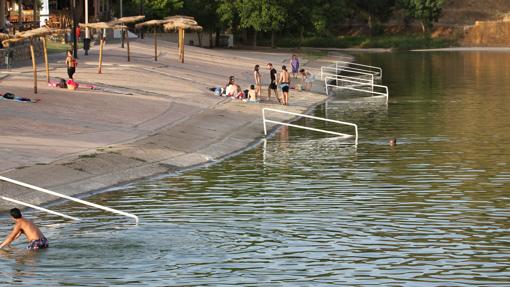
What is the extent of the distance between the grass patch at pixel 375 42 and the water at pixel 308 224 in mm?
105013

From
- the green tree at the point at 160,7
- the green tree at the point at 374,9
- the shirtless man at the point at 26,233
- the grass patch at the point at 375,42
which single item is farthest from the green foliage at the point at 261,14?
the shirtless man at the point at 26,233

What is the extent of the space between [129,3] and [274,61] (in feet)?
107

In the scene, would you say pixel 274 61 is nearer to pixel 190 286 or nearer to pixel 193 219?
pixel 193 219

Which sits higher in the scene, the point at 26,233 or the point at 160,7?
the point at 160,7

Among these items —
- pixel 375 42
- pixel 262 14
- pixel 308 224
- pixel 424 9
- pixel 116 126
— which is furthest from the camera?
pixel 424 9

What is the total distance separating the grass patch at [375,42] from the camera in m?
151

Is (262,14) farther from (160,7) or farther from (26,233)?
(26,233)

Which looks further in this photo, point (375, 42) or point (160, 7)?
point (375, 42)

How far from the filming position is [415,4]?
15562 cm

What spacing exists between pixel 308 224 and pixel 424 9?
13121cm

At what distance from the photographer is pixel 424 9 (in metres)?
156

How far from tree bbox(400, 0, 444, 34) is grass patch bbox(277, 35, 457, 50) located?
277 cm

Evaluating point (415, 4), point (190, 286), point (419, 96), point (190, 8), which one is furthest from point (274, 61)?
point (190, 286)

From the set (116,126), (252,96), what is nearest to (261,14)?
(252,96)
